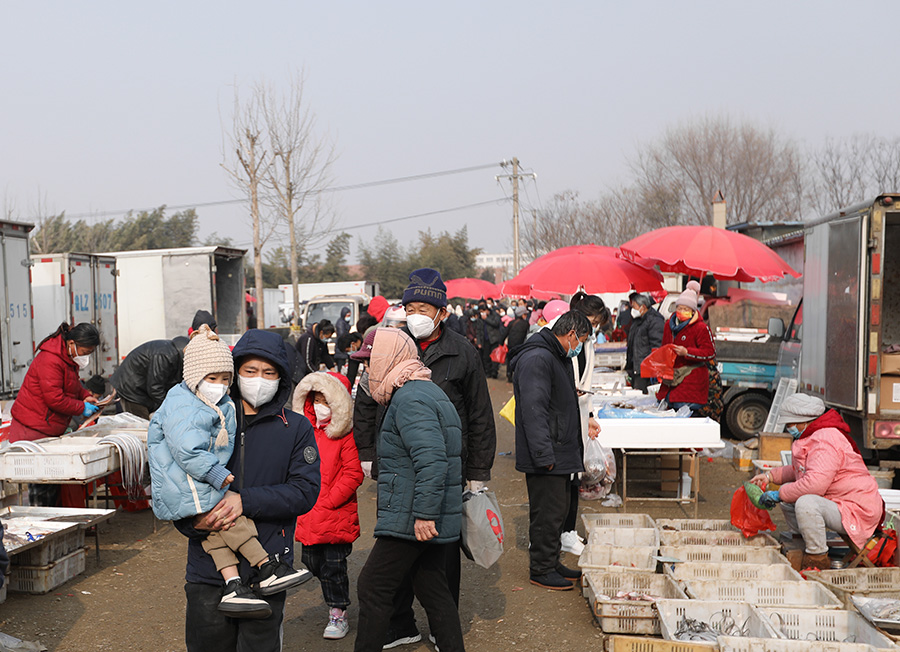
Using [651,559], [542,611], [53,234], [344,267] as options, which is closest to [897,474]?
[651,559]

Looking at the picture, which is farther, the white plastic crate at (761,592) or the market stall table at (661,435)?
the market stall table at (661,435)

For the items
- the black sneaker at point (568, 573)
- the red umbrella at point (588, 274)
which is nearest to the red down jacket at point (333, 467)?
the black sneaker at point (568, 573)

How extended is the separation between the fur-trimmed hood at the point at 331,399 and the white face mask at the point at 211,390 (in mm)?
1485

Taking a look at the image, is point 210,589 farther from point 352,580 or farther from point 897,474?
point 897,474

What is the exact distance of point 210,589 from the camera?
314cm

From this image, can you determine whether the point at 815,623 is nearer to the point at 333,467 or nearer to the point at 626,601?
the point at 626,601

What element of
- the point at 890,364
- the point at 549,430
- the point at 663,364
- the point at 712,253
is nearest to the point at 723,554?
the point at 549,430

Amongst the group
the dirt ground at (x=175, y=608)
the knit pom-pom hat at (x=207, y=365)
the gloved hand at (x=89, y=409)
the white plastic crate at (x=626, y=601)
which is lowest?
the dirt ground at (x=175, y=608)

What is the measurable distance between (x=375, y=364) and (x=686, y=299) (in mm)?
5733

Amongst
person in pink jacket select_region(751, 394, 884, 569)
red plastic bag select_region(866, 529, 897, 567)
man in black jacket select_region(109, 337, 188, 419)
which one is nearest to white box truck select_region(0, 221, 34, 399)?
man in black jacket select_region(109, 337, 188, 419)

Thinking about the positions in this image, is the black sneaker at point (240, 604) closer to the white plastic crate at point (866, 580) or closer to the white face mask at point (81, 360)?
the white plastic crate at point (866, 580)

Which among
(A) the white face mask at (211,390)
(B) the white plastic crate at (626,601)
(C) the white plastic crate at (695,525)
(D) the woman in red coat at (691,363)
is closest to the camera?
(A) the white face mask at (211,390)

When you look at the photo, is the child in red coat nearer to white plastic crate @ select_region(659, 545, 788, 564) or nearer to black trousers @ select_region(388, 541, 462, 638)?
black trousers @ select_region(388, 541, 462, 638)

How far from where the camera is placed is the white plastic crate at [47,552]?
5.71 meters
